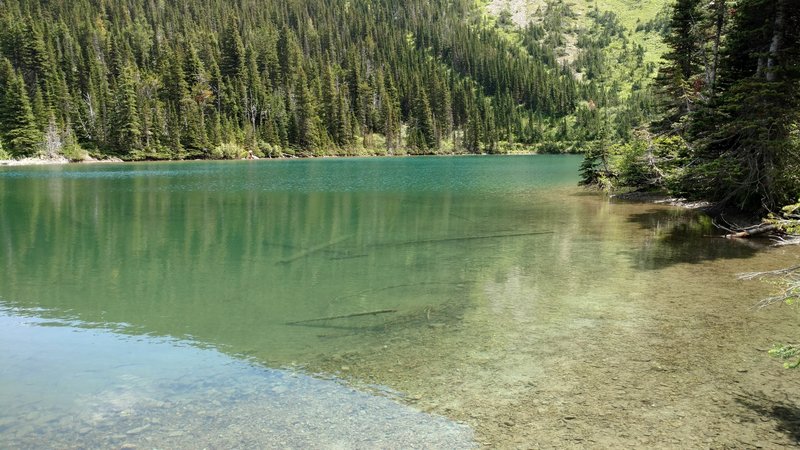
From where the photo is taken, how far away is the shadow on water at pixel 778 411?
6.41 meters

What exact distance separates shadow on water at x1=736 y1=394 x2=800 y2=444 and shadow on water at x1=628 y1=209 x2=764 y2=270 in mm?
8721

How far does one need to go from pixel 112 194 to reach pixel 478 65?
571 ft

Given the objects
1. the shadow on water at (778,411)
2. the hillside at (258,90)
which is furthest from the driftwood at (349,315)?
the hillside at (258,90)

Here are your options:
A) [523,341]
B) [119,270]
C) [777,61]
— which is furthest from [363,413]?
[777,61]

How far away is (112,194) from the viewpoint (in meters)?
37.9

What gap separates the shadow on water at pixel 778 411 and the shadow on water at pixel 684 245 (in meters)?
8.72

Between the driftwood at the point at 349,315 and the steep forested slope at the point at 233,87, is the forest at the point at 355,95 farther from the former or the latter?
the driftwood at the point at 349,315

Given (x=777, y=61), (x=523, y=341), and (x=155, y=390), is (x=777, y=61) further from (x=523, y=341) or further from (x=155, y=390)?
(x=155, y=390)

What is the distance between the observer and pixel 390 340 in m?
9.74

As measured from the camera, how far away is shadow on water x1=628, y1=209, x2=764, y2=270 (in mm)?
16578

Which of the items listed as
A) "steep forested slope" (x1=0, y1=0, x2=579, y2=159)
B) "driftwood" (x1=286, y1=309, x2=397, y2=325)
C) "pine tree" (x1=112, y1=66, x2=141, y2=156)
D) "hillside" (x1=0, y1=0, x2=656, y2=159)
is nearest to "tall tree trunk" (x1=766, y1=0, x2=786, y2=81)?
"driftwood" (x1=286, y1=309, x2=397, y2=325)

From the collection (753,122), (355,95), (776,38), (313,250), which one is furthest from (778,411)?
(355,95)

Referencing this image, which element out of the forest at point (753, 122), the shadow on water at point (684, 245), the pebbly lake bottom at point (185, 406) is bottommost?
the pebbly lake bottom at point (185, 406)

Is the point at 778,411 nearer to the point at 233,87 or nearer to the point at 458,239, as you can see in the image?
the point at 458,239
